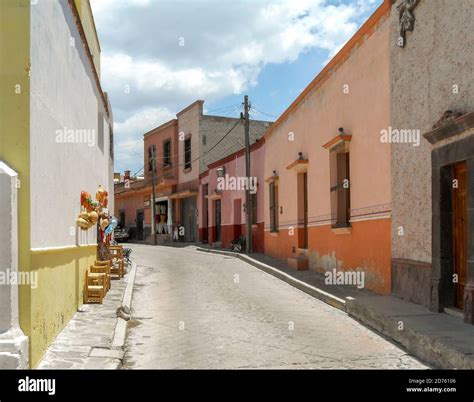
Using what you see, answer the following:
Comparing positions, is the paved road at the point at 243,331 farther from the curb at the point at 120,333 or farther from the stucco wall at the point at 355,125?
the stucco wall at the point at 355,125

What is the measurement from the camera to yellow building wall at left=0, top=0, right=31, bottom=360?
204 inches

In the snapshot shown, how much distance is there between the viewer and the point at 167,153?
110 ft

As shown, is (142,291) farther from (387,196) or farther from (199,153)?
(199,153)

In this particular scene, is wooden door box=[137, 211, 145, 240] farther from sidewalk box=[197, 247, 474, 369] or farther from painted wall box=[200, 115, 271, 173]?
sidewalk box=[197, 247, 474, 369]

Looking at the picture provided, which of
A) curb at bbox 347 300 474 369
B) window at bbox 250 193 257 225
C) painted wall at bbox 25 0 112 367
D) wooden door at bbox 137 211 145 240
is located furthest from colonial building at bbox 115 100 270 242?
curb at bbox 347 300 474 369

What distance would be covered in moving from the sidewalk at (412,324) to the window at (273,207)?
7.23 m

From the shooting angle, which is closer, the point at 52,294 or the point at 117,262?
the point at 52,294

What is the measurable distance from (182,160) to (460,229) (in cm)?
2511

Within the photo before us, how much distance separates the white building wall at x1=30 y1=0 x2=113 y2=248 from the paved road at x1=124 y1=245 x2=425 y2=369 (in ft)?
5.96

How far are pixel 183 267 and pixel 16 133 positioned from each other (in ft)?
37.0

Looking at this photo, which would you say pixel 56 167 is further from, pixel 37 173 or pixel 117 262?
pixel 117 262

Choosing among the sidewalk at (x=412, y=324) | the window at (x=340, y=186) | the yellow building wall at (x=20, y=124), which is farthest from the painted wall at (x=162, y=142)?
the yellow building wall at (x=20, y=124)

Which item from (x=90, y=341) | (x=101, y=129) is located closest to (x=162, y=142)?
(x=101, y=129)

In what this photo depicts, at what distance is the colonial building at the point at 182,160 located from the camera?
2978 cm
